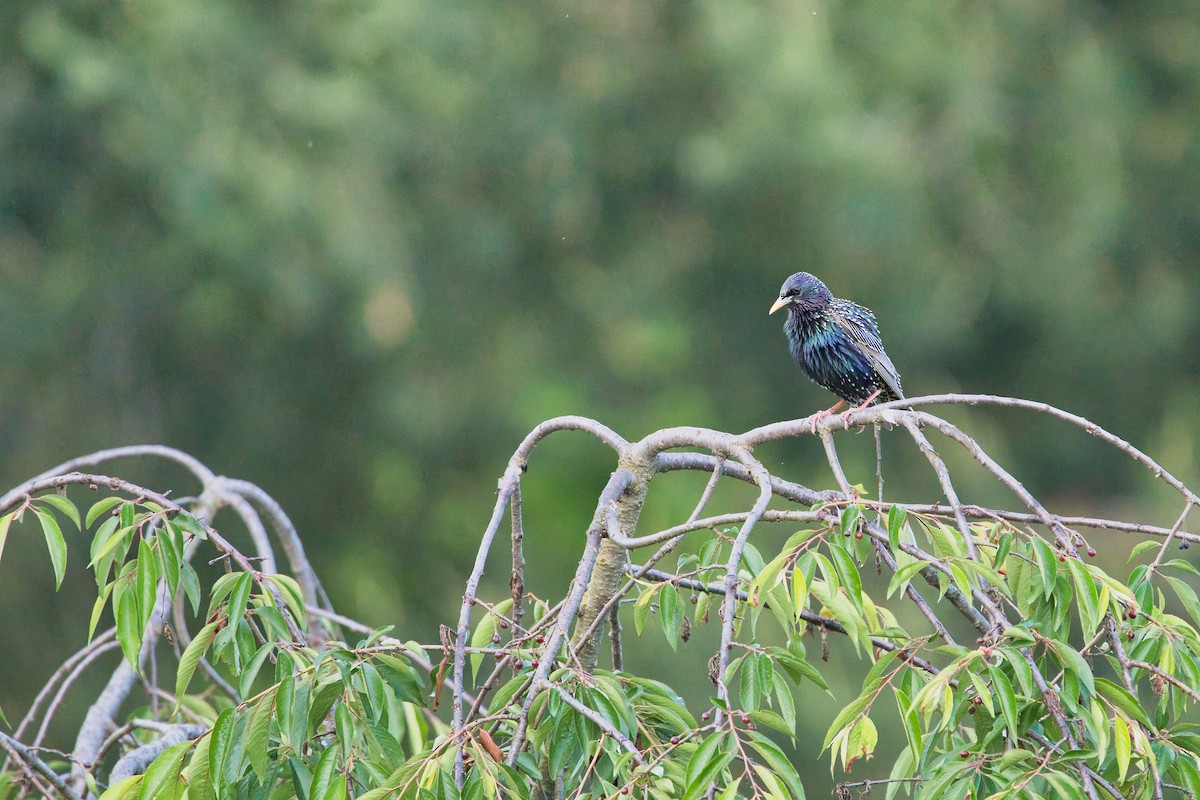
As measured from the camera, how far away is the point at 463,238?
8156 millimetres

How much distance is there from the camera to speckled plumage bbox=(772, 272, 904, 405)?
13.1ft

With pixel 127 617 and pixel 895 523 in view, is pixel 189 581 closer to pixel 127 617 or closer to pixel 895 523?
pixel 127 617

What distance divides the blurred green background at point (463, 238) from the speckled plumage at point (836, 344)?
343 centimetres

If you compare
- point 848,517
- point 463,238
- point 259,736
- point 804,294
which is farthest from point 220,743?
point 463,238

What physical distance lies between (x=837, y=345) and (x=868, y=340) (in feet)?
0.31

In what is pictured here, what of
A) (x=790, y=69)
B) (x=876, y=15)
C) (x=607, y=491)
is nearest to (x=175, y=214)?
(x=790, y=69)

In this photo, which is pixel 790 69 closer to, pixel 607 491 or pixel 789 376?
pixel 789 376

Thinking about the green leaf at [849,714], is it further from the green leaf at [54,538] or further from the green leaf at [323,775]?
the green leaf at [54,538]

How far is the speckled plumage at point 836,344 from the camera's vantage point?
401 cm

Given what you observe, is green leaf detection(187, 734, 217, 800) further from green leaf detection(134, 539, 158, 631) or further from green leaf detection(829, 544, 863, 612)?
green leaf detection(829, 544, 863, 612)

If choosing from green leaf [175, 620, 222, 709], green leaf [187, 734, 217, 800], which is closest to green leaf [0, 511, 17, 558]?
green leaf [175, 620, 222, 709]

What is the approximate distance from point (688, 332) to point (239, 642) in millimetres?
6458

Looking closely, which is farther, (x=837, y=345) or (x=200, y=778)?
(x=837, y=345)

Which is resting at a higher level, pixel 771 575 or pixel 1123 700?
pixel 771 575
